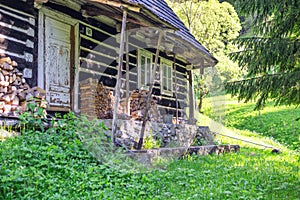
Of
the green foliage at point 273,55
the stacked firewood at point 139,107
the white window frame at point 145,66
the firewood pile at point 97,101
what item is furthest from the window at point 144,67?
the green foliage at point 273,55

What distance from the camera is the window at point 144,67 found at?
35.2 ft

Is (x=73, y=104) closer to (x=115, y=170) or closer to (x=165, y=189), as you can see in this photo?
(x=115, y=170)

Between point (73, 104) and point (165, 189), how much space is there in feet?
13.1

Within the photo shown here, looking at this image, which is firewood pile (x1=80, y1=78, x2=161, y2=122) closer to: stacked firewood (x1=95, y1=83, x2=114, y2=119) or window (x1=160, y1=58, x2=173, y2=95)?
stacked firewood (x1=95, y1=83, x2=114, y2=119)

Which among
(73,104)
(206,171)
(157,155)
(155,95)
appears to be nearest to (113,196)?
(206,171)

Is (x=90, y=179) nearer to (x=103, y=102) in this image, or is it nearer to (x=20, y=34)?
(x=20, y=34)

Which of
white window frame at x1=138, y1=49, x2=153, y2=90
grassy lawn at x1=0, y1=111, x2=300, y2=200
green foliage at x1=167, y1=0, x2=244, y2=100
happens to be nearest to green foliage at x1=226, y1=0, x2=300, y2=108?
grassy lawn at x1=0, y1=111, x2=300, y2=200

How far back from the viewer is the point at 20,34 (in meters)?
6.44

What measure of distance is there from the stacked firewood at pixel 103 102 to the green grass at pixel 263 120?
10282mm

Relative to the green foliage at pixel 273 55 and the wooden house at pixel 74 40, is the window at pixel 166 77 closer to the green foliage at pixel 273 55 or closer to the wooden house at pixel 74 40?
the wooden house at pixel 74 40

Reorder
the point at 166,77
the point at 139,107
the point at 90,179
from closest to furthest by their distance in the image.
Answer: the point at 90,179 → the point at 139,107 → the point at 166,77

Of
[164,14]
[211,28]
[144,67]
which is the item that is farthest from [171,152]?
[211,28]

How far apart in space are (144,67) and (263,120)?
39.5 feet

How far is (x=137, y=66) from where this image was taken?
1057 centimetres
